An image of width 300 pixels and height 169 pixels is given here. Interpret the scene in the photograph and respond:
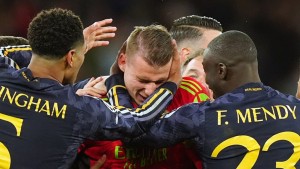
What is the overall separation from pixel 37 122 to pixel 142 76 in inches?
27.5

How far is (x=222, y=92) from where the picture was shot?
3.51m

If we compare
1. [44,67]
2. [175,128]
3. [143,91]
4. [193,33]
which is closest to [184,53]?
[193,33]

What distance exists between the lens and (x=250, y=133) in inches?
131

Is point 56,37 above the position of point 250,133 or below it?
above

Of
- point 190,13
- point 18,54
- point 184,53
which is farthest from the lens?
point 190,13

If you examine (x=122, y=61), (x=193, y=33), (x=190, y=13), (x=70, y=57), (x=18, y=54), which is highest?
(x=190, y=13)

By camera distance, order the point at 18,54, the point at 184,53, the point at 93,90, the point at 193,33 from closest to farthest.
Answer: the point at 93,90 → the point at 18,54 → the point at 184,53 → the point at 193,33

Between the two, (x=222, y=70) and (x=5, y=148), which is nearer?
(x=5, y=148)

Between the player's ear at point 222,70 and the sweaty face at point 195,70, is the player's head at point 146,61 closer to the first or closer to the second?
the player's ear at point 222,70

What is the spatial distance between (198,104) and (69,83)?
71cm

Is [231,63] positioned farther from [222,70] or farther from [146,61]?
[146,61]

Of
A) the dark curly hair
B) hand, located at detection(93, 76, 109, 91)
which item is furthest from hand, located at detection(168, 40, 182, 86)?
the dark curly hair

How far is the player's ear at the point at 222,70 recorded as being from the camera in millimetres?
3436

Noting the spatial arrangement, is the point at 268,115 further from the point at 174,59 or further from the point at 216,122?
the point at 174,59
